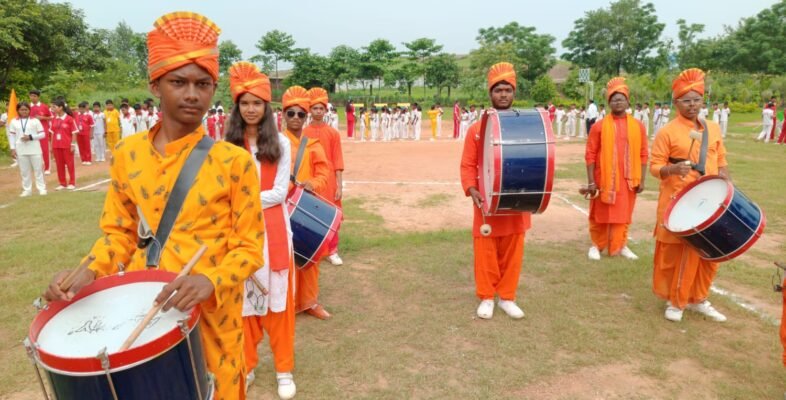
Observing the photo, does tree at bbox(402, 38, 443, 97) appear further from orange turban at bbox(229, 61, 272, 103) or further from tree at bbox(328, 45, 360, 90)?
orange turban at bbox(229, 61, 272, 103)

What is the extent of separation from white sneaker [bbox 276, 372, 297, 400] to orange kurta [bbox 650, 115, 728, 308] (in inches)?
135

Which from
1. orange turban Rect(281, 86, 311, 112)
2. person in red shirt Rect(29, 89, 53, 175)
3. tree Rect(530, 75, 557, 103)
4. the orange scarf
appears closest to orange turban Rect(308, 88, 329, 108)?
orange turban Rect(281, 86, 311, 112)

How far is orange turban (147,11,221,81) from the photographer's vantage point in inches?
76.6

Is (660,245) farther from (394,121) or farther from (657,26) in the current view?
(657,26)

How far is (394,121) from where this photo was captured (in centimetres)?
2597

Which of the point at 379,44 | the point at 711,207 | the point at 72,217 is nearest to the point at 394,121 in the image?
the point at 72,217

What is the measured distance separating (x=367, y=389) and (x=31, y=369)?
8.40 ft

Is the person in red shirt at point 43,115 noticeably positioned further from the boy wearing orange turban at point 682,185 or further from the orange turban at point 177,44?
the boy wearing orange turban at point 682,185

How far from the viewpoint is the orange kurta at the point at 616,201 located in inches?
251

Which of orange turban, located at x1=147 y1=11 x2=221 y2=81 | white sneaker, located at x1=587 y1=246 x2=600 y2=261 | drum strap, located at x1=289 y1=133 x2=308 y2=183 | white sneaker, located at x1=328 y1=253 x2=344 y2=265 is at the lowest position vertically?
white sneaker, located at x1=587 y1=246 x2=600 y2=261

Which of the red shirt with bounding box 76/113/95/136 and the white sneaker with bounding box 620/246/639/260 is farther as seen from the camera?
the red shirt with bounding box 76/113/95/136

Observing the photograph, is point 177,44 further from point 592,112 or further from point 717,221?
point 592,112

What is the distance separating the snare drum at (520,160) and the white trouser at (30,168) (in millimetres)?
10401

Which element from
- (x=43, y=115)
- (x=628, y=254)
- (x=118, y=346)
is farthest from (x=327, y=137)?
(x=43, y=115)
